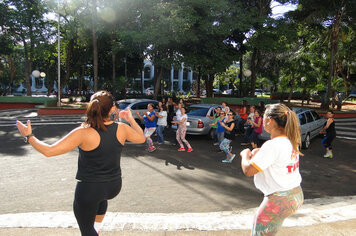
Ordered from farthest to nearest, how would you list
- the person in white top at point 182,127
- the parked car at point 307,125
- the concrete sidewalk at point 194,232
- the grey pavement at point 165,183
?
1. the parked car at point 307,125
2. the person in white top at point 182,127
3. the grey pavement at point 165,183
4. the concrete sidewalk at point 194,232

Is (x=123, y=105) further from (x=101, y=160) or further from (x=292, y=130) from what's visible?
(x=292, y=130)

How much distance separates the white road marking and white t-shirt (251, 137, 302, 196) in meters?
1.64

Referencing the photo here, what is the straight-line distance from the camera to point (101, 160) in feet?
7.48

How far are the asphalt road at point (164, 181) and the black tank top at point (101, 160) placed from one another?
2281 mm

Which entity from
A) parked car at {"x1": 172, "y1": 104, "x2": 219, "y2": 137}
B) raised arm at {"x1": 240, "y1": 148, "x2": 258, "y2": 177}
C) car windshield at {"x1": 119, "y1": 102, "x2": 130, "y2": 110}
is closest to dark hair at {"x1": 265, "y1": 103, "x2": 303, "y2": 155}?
raised arm at {"x1": 240, "y1": 148, "x2": 258, "y2": 177}

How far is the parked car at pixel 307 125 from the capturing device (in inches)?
375

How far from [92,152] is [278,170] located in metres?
1.55

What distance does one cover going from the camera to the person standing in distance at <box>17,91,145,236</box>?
7.33ft

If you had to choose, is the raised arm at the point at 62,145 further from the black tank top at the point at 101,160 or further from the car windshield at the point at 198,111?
the car windshield at the point at 198,111

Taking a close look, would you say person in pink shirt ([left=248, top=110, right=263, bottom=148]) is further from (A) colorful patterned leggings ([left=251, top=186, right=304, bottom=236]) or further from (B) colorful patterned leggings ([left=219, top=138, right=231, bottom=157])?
(A) colorful patterned leggings ([left=251, top=186, right=304, bottom=236])

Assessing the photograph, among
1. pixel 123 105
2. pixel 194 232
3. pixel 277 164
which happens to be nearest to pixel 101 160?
pixel 277 164

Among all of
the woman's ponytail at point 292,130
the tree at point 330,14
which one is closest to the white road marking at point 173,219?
the woman's ponytail at point 292,130

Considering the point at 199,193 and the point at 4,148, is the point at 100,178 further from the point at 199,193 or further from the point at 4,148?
the point at 4,148

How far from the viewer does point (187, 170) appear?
6793mm
